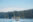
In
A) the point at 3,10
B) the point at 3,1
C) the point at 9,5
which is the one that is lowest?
the point at 3,10

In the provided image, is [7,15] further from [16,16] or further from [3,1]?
[3,1]

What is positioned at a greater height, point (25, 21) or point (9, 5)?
point (9, 5)

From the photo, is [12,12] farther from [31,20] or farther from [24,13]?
[31,20]

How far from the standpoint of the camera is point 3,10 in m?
1.46

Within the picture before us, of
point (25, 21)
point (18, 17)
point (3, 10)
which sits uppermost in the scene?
point (3, 10)

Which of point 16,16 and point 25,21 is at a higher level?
point 16,16

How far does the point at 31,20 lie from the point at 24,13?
0.34 metres

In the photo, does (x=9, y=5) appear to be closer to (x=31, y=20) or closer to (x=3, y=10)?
(x=3, y=10)

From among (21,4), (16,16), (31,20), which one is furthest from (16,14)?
(31,20)

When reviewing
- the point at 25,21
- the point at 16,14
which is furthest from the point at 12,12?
the point at 25,21

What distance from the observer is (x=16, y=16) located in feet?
5.08

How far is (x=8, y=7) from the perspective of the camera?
4.96 ft

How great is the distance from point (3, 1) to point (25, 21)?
38.8 inches

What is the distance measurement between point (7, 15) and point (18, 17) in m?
0.37
